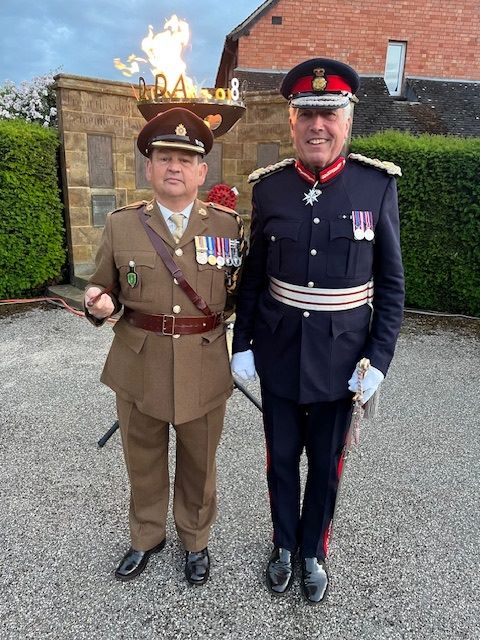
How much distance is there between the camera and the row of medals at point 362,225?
1892 mm

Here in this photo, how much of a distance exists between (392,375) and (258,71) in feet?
39.4

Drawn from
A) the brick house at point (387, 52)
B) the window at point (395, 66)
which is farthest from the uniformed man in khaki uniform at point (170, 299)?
the window at point (395, 66)

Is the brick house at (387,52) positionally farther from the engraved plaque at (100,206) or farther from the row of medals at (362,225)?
the row of medals at (362,225)

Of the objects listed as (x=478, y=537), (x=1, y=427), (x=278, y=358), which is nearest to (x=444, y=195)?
(x=478, y=537)

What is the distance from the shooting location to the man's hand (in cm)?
188

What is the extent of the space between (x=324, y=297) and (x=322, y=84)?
772 mm

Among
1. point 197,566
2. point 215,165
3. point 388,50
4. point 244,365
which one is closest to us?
point 244,365

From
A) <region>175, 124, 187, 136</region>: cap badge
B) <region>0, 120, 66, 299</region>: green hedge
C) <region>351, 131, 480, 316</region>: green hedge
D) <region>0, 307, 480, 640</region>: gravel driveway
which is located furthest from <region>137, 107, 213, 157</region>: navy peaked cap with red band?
<region>351, 131, 480, 316</region>: green hedge

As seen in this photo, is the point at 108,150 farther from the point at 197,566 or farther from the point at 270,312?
the point at 197,566

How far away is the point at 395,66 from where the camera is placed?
Result: 597 inches

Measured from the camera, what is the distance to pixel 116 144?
6926 millimetres

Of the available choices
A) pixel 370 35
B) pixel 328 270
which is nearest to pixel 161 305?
pixel 328 270

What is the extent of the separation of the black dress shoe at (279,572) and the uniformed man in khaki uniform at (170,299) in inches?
19.0

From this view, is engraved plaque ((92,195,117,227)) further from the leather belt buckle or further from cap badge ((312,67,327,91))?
cap badge ((312,67,327,91))
